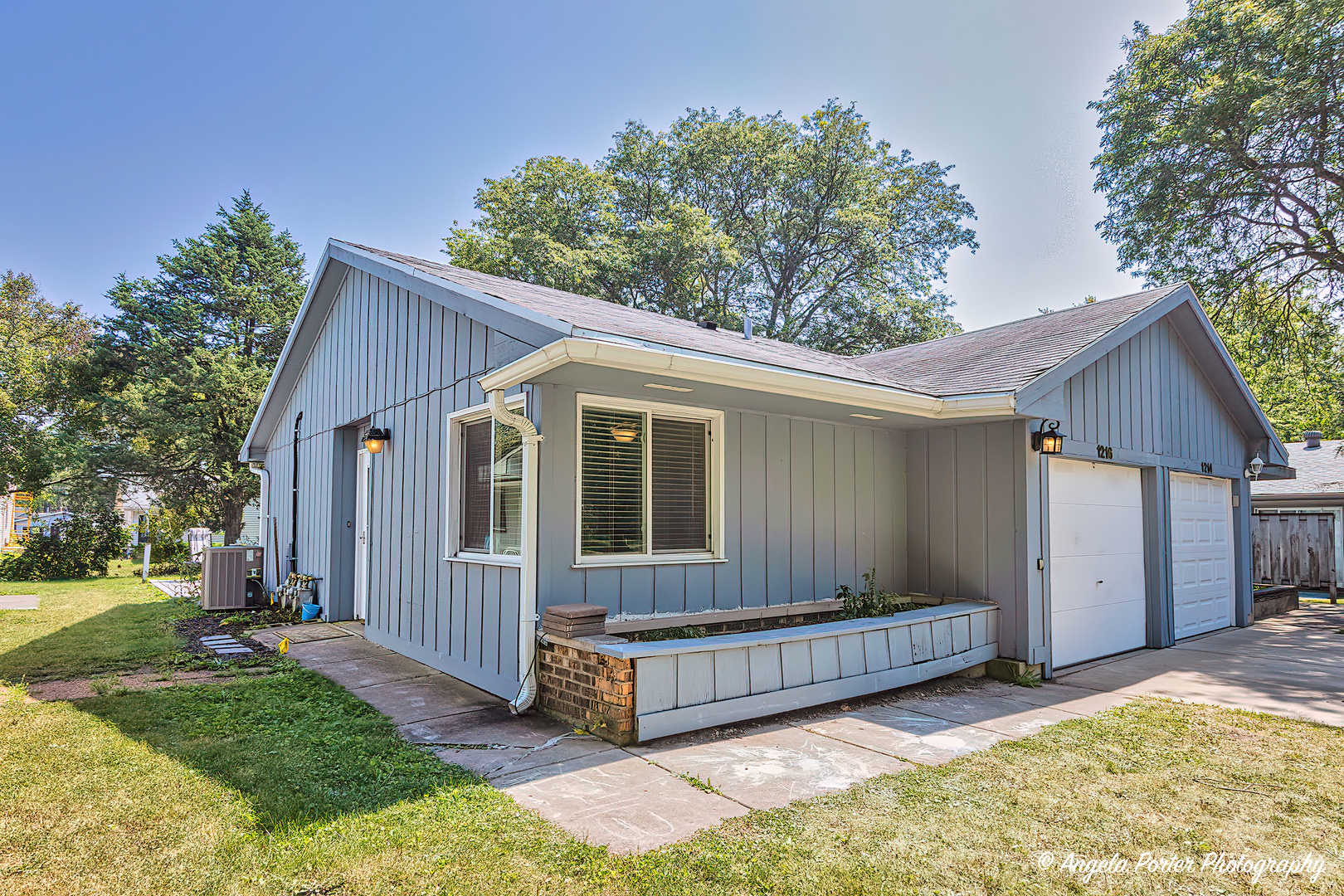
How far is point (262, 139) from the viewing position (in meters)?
12.8

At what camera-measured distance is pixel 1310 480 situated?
14352 mm

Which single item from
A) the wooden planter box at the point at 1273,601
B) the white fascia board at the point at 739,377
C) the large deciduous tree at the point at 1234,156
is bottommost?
the wooden planter box at the point at 1273,601

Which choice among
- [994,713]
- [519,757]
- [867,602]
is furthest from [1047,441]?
[519,757]

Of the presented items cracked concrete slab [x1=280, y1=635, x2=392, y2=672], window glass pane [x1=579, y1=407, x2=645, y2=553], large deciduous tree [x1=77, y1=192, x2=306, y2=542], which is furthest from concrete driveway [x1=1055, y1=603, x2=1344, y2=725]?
large deciduous tree [x1=77, y1=192, x2=306, y2=542]

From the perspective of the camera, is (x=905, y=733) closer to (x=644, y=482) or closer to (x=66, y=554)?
(x=644, y=482)

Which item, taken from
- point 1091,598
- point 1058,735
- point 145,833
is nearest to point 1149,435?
point 1091,598

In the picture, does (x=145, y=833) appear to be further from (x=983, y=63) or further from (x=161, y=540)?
(x=161, y=540)

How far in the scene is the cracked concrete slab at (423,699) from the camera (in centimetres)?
481

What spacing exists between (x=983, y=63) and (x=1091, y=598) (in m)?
8.90

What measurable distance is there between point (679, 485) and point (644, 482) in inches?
13.2

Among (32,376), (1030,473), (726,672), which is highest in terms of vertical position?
(32,376)

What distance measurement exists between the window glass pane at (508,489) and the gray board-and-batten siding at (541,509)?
21 centimetres

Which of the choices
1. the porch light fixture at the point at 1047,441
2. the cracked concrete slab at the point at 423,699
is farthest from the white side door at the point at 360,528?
the porch light fixture at the point at 1047,441

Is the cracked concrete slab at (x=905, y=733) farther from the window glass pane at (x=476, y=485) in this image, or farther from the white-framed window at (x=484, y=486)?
the window glass pane at (x=476, y=485)
